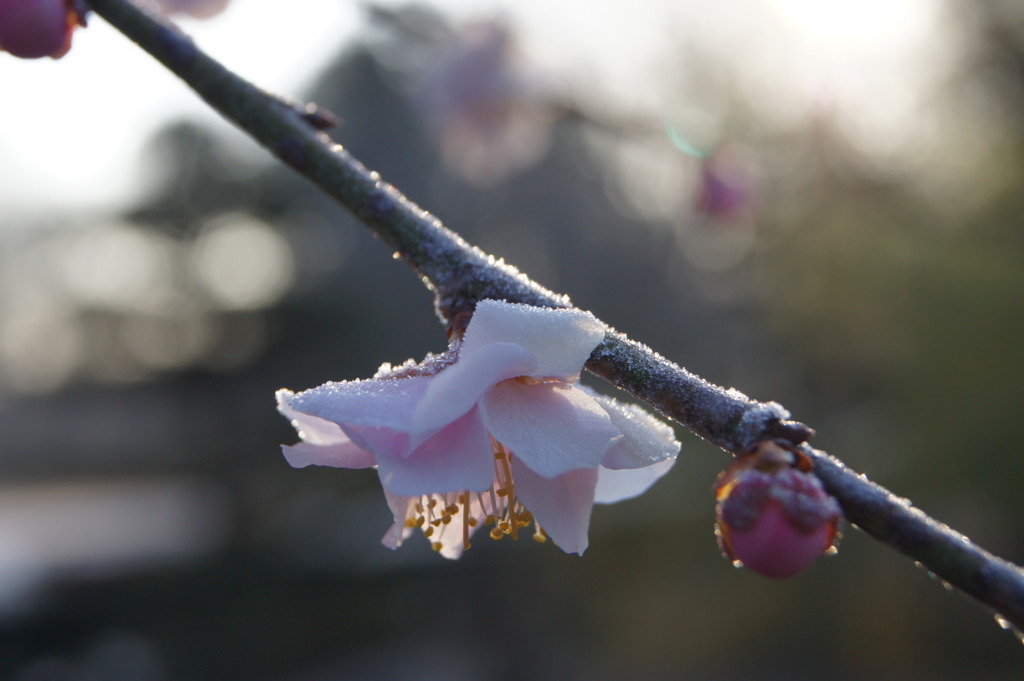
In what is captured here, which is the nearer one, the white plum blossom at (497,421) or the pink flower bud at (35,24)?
the white plum blossom at (497,421)

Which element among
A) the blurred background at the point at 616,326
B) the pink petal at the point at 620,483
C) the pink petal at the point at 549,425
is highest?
the pink petal at the point at 549,425

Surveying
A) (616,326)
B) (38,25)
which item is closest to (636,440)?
(38,25)

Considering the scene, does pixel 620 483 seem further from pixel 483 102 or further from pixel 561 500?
pixel 483 102

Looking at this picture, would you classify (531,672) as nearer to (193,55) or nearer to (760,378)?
(760,378)

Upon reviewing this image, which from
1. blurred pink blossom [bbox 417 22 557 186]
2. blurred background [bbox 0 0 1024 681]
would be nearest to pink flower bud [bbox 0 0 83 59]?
blurred pink blossom [bbox 417 22 557 186]

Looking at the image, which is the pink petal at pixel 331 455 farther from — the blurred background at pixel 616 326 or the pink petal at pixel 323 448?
the blurred background at pixel 616 326

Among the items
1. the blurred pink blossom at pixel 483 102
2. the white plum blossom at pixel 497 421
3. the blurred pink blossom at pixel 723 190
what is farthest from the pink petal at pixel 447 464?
the blurred pink blossom at pixel 723 190
